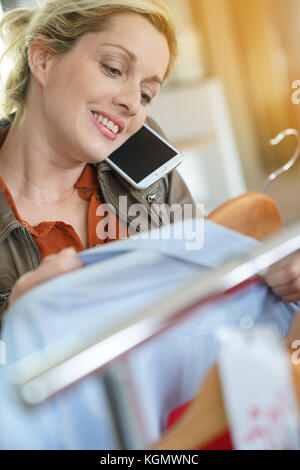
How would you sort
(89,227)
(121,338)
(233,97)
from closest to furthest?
(121,338) → (89,227) → (233,97)

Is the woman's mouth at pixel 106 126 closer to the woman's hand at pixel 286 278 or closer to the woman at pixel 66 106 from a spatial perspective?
the woman at pixel 66 106

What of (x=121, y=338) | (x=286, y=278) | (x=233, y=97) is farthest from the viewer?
(x=233, y=97)

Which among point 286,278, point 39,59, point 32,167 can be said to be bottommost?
point 286,278

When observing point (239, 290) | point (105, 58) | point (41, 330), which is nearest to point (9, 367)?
point (41, 330)

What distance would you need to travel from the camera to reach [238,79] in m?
1.13

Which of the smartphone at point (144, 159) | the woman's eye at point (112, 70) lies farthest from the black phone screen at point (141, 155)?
the woman's eye at point (112, 70)

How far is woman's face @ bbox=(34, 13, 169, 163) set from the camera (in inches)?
21.4

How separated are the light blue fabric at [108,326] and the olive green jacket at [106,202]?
0.09 m

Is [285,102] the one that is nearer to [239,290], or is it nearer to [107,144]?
[107,144]

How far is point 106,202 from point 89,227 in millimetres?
37

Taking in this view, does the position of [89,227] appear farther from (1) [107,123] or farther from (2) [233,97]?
(2) [233,97]

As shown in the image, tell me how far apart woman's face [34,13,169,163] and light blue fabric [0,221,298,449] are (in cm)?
16

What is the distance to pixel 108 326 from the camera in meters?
0.35

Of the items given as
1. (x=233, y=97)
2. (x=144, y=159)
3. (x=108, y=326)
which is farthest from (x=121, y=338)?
(x=233, y=97)
